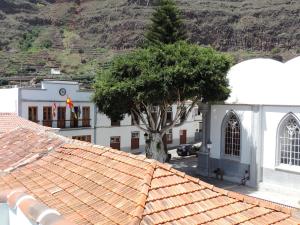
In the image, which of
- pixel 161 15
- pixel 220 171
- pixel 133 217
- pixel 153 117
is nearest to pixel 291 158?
pixel 220 171

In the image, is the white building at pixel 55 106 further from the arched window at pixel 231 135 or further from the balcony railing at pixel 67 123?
the arched window at pixel 231 135

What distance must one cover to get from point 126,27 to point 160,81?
295ft

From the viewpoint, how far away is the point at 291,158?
23859 millimetres

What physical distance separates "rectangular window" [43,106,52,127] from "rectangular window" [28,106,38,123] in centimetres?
75

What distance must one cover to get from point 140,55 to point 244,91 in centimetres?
720

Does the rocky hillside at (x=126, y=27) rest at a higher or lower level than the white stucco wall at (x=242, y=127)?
higher

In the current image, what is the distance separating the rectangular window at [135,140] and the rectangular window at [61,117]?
719cm

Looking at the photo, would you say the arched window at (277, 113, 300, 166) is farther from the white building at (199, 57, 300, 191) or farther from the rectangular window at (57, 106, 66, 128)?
the rectangular window at (57, 106, 66, 128)

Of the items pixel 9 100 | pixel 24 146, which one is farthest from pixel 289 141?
pixel 9 100

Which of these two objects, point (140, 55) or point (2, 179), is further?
point (140, 55)

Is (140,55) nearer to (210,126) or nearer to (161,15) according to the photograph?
(210,126)

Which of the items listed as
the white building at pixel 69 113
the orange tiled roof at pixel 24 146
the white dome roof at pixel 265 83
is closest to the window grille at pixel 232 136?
the white dome roof at pixel 265 83

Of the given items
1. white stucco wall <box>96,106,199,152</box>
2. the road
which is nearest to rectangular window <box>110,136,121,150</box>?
white stucco wall <box>96,106,199,152</box>

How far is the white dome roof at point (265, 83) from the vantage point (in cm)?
2416
